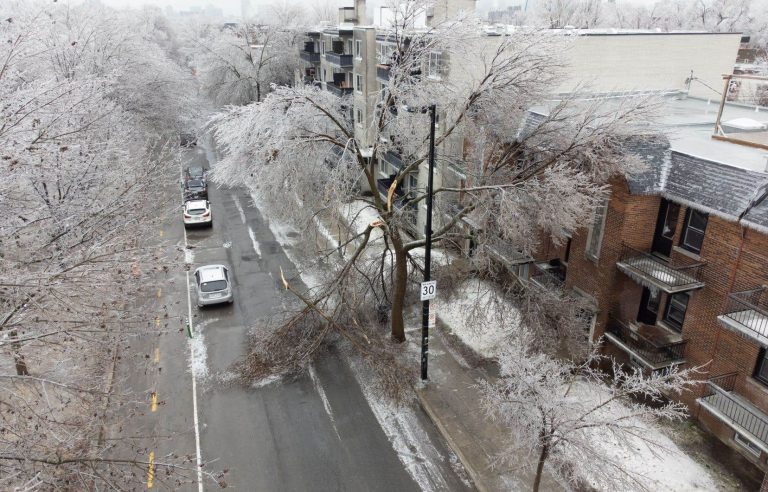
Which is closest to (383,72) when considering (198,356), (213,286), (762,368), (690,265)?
(213,286)

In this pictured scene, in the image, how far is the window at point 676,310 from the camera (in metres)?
13.9

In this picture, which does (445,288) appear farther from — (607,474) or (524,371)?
(607,474)

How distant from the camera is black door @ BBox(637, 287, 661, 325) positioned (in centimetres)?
1472

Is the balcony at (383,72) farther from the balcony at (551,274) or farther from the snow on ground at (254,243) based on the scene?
the balcony at (551,274)

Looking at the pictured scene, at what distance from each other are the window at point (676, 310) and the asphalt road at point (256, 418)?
7154mm

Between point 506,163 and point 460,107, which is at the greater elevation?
point 460,107

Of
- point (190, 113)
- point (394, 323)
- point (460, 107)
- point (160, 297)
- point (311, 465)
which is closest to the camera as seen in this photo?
point (311, 465)

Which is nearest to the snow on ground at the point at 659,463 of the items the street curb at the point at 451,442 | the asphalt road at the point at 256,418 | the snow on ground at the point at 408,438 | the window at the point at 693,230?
the street curb at the point at 451,442

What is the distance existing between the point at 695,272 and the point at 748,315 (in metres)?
1.67

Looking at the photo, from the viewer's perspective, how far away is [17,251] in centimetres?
1105

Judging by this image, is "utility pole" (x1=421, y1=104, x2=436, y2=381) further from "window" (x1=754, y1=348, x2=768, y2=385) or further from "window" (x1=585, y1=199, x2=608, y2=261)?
"window" (x1=754, y1=348, x2=768, y2=385)

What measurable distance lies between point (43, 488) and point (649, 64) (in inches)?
1013

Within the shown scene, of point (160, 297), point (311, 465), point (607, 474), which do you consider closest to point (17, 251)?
point (311, 465)

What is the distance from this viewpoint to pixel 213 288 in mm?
19859
